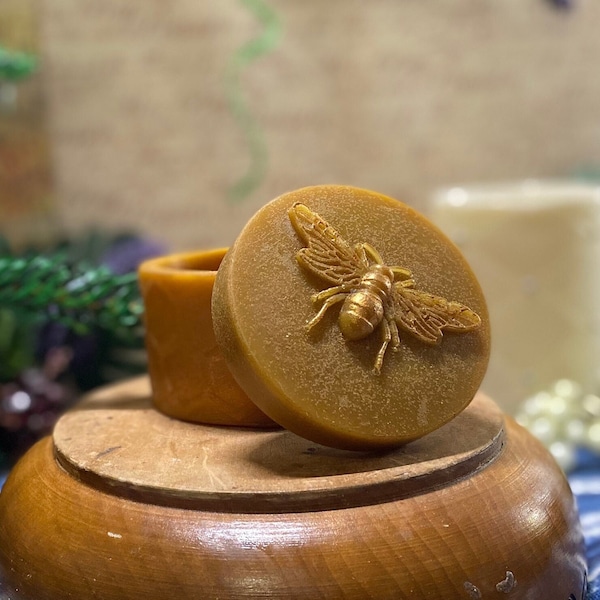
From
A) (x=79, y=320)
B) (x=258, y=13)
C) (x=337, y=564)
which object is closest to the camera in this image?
(x=337, y=564)

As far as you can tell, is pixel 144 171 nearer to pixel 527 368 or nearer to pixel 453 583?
pixel 527 368

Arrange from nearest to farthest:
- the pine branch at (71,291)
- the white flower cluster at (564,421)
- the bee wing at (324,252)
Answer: the bee wing at (324,252) → the pine branch at (71,291) → the white flower cluster at (564,421)

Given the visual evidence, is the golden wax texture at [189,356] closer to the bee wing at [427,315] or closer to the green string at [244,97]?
the bee wing at [427,315]

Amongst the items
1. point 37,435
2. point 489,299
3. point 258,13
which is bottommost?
point 37,435

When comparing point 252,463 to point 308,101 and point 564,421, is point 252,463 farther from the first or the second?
point 308,101

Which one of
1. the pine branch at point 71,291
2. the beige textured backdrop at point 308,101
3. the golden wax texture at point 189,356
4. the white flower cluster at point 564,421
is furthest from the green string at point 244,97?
the golden wax texture at point 189,356

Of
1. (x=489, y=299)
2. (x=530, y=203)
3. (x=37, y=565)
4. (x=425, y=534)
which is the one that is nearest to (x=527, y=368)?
(x=489, y=299)

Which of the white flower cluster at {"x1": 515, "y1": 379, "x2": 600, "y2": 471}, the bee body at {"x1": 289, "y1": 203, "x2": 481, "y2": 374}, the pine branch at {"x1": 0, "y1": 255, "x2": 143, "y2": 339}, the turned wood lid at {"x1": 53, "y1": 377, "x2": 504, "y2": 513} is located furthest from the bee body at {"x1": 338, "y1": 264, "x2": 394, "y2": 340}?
the white flower cluster at {"x1": 515, "y1": 379, "x2": 600, "y2": 471}
